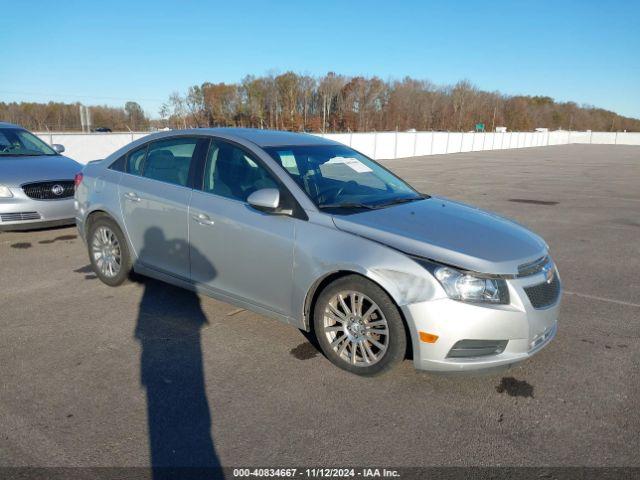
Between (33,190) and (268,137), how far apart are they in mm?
4351

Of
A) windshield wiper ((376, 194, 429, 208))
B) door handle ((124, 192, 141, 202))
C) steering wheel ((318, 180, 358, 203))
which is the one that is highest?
steering wheel ((318, 180, 358, 203))

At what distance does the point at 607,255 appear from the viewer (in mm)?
7066

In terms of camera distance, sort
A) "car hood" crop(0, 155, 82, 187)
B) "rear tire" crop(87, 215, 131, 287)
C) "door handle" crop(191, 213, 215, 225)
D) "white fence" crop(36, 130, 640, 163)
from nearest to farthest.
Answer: "door handle" crop(191, 213, 215, 225) → "rear tire" crop(87, 215, 131, 287) → "car hood" crop(0, 155, 82, 187) → "white fence" crop(36, 130, 640, 163)

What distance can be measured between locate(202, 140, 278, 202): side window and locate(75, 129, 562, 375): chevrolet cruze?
1cm

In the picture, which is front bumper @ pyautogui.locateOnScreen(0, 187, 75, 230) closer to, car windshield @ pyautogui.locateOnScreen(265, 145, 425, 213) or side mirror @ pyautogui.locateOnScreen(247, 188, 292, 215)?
car windshield @ pyautogui.locateOnScreen(265, 145, 425, 213)

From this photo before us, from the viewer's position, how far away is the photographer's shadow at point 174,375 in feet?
8.71

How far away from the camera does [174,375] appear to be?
3484 millimetres

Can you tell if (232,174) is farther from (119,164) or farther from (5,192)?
(5,192)

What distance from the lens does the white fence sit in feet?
51.6

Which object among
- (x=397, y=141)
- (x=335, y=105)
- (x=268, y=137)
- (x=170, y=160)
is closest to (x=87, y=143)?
(x=170, y=160)

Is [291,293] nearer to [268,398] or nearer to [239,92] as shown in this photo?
[268,398]

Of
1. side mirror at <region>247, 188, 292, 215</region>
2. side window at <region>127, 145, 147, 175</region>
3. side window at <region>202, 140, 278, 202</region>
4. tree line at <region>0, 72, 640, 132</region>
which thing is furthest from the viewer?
tree line at <region>0, 72, 640, 132</region>

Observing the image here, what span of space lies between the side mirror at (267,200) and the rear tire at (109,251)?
1965mm

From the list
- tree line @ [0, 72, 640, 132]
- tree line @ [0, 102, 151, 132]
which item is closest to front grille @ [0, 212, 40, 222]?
tree line @ [0, 102, 151, 132]
